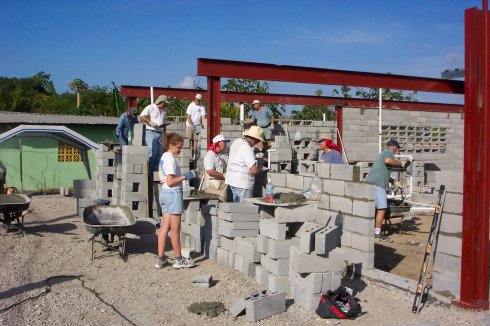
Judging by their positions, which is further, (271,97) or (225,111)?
(225,111)

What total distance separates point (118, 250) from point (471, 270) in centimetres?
493

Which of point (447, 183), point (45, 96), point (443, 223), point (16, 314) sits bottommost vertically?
point (16, 314)

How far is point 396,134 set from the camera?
1769 centimetres

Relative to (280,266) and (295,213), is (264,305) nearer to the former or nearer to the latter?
(280,266)

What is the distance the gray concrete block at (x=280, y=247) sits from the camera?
6.03m

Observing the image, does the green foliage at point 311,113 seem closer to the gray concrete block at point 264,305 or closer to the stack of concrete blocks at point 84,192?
the stack of concrete blocks at point 84,192

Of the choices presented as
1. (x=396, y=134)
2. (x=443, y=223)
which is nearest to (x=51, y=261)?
(x=443, y=223)

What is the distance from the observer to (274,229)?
6.07 metres

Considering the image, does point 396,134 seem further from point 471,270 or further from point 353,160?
point 471,270

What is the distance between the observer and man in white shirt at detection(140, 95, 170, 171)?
11016mm

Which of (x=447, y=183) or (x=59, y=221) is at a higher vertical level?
(x=447, y=183)

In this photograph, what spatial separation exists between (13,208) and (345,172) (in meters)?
5.88

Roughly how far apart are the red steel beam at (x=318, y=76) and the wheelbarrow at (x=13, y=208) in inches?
152

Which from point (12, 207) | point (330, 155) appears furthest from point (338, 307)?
point (12, 207)
